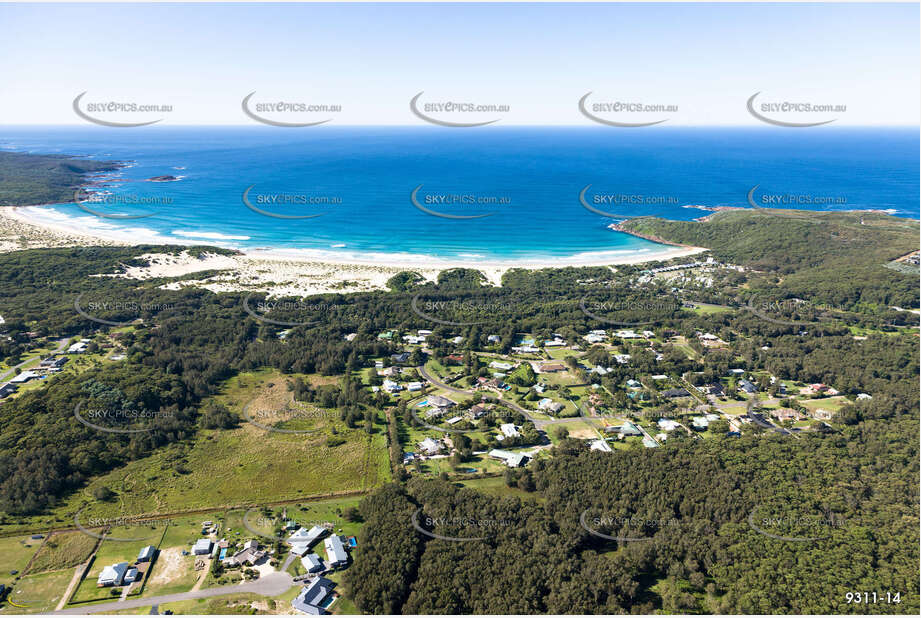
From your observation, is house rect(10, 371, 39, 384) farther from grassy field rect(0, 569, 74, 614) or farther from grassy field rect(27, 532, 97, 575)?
grassy field rect(0, 569, 74, 614)

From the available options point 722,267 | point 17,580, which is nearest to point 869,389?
point 722,267

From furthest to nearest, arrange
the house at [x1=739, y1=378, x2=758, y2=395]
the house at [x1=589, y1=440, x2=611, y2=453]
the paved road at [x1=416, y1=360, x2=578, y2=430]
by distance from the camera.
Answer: the house at [x1=739, y1=378, x2=758, y2=395], the paved road at [x1=416, y1=360, x2=578, y2=430], the house at [x1=589, y1=440, x2=611, y2=453]

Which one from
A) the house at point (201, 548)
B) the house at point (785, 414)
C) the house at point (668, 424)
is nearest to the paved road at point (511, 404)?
the house at point (668, 424)

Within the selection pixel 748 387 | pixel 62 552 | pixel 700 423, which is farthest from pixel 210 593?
pixel 748 387

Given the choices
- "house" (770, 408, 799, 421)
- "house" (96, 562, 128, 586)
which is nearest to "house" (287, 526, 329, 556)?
"house" (96, 562, 128, 586)

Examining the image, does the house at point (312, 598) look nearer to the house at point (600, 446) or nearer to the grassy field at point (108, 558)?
the grassy field at point (108, 558)

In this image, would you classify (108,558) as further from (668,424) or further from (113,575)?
(668,424)

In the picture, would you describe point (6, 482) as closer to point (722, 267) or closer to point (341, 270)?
point (341, 270)
